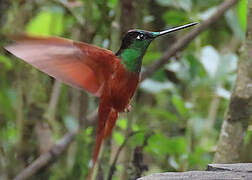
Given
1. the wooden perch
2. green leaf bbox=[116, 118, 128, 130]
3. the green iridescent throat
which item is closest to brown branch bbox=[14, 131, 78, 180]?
green leaf bbox=[116, 118, 128, 130]

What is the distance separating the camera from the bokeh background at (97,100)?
2523mm

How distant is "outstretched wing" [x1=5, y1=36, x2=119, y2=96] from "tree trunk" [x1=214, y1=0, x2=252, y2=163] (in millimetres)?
493

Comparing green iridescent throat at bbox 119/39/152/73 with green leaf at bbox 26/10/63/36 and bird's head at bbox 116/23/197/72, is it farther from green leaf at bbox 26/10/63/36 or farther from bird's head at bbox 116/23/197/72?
green leaf at bbox 26/10/63/36

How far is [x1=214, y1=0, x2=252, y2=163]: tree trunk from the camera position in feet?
6.15

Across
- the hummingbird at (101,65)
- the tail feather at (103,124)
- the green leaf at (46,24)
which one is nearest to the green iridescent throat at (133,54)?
the hummingbird at (101,65)

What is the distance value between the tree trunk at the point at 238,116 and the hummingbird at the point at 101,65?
0.38 meters

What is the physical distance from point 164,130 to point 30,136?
106cm

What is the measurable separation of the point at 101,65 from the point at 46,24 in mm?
2168

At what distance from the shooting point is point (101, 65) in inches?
64.7

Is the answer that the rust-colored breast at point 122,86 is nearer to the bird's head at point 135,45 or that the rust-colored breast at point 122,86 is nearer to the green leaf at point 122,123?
the bird's head at point 135,45

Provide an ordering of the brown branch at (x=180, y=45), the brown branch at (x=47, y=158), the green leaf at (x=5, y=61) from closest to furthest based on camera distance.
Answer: the brown branch at (x=180, y=45) → the brown branch at (x=47, y=158) → the green leaf at (x=5, y=61)

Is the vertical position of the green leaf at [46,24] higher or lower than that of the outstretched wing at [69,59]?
higher

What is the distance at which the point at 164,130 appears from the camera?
394 centimetres

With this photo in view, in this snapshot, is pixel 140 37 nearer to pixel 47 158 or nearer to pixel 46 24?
pixel 47 158
